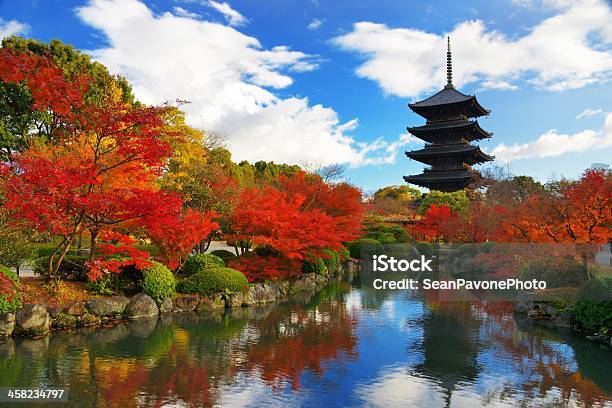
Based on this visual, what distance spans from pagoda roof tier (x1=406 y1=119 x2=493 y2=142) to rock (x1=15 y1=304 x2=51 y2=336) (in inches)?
1547

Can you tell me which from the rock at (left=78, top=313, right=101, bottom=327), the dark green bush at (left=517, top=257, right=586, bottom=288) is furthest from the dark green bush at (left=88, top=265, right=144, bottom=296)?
the dark green bush at (left=517, top=257, right=586, bottom=288)

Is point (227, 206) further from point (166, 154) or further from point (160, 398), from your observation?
point (160, 398)

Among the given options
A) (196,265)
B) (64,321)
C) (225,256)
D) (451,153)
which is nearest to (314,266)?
(225,256)

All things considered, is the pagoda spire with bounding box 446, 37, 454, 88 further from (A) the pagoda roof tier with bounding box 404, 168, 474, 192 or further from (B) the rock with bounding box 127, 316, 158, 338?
(B) the rock with bounding box 127, 316, 158, 338

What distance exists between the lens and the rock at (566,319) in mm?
13234

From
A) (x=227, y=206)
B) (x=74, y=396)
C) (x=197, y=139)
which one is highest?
(x=197, y=139)

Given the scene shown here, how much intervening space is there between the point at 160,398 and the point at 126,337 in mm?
4647

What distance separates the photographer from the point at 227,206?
18.9m

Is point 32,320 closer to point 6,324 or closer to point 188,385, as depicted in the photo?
point 6,324

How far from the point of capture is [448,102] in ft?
147

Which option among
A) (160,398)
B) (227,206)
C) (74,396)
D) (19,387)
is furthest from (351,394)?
(227,206)

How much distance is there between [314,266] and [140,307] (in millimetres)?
10690

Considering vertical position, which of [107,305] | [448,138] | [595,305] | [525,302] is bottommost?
[107,305]

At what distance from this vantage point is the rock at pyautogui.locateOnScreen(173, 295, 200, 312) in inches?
599
